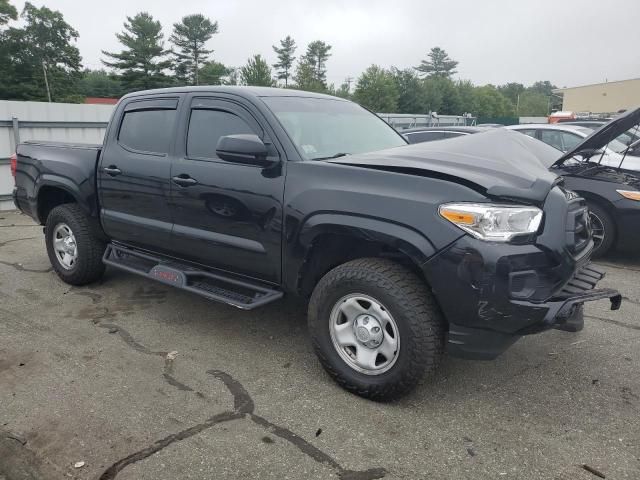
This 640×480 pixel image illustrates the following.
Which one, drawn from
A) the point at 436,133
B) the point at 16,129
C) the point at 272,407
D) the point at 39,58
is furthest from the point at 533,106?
the point at 272,407

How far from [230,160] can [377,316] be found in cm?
144

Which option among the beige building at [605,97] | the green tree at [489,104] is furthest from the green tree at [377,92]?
the beige building at [605,97]

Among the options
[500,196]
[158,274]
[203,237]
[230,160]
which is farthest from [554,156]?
[158,274]

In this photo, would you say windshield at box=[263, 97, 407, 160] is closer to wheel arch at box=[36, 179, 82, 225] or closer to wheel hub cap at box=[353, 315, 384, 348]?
wheel hub cap at box=[353, 315, 384, 348]

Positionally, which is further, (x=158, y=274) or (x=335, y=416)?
(x=158, y=274)

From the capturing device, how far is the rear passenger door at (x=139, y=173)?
4230mm

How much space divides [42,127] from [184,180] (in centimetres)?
747

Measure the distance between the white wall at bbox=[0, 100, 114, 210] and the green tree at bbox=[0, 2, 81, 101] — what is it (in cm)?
5610

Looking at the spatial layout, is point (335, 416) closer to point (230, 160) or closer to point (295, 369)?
point (295, 369)

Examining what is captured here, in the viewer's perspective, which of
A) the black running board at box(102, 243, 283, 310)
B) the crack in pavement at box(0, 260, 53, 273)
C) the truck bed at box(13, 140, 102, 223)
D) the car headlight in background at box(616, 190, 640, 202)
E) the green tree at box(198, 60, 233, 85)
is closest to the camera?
the black running board at box(102, 243, 283, 310)

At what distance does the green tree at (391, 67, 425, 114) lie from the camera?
207 ft

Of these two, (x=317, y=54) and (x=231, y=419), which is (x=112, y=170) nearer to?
(x=231, y=419)

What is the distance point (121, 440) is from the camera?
2.78m

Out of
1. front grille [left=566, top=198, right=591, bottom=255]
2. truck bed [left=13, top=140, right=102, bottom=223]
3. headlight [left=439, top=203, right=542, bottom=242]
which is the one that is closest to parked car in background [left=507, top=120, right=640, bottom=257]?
front grille [left=566, top=198, right=591, bottom=255]
